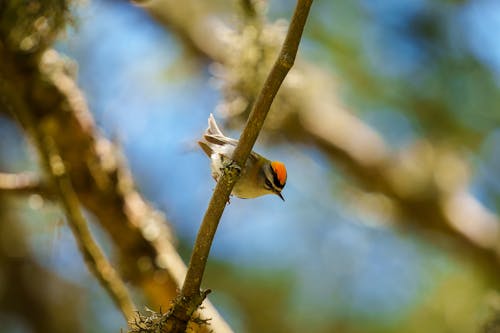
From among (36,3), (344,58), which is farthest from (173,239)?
(344,58)

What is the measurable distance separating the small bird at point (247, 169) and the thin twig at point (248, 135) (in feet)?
2.07

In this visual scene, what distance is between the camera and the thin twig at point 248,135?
66.3 inches

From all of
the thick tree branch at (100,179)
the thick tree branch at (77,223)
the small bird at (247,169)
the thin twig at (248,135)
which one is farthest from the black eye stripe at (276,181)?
the thin twig at (248,135)

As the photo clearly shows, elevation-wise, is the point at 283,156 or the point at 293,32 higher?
the point at 283,156

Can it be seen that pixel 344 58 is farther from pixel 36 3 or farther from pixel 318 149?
pixel 36 3

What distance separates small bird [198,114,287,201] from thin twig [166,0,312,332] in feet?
2.07

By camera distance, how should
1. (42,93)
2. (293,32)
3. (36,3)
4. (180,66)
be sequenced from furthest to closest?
(180,66)
(42,93)
(36,3)
(293,32)

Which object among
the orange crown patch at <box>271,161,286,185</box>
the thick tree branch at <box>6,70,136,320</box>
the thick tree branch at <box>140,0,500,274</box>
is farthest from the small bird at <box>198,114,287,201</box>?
the thick tree branch at <box>140,0,500,274</box>

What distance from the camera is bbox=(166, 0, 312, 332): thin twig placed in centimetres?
168

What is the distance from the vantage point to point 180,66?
5023 millimetres

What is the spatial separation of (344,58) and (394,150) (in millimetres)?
869

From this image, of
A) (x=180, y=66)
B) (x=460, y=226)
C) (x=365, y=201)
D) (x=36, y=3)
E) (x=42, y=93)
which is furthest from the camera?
(x=180, y=66)

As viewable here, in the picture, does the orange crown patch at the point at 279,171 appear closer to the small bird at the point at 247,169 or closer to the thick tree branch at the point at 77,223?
Result: the small bird at the point at 247,169

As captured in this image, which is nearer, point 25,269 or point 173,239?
point 173,239
